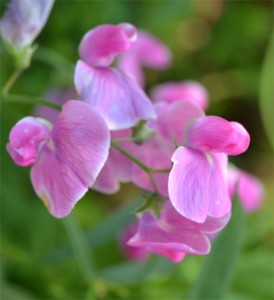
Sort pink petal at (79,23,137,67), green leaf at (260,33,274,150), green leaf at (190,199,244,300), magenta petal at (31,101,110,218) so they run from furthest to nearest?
green leaf at (260,33,274,150)
green leaf at (190,199,244,300)
pink petal at (79,23,137,67)
magenta petal at (31,101,110,218)

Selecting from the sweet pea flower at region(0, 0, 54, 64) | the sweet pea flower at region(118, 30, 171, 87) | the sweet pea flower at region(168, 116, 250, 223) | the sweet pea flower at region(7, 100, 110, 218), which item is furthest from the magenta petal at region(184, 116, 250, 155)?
the sweet pea flower at region(118, 30, 171, 87)

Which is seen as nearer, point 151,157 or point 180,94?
point 151,157

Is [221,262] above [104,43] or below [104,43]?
below

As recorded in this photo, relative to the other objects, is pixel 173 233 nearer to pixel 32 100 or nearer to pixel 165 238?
pixel 165 238

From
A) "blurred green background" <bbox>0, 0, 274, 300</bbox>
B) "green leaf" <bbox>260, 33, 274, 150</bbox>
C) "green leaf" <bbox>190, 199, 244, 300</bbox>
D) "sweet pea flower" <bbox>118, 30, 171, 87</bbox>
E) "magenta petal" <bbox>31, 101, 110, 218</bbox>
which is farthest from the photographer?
"green leaf" <bbox>260, 33, 274, 150</bbox>

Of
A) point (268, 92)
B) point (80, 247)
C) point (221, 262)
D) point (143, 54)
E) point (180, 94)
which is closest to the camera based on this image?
point (221, 262)

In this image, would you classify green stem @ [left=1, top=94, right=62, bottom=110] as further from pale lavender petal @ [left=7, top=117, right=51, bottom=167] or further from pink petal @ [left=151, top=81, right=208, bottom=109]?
pink petal @ [left=151, top=81, right=208, bottom=109]

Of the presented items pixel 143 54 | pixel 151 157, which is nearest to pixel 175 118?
pixel 151 157
